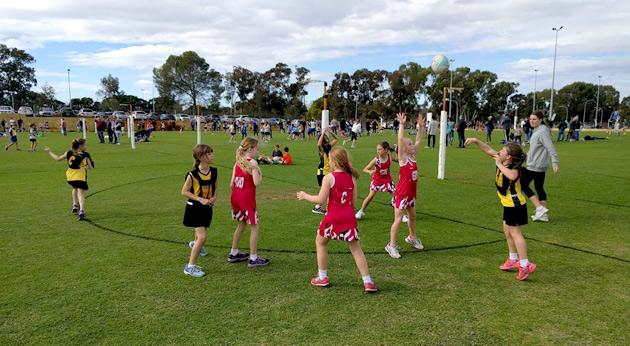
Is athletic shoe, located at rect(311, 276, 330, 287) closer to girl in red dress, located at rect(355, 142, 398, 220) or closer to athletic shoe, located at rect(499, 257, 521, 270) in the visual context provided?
athletic shoe, located at rect(499, 257, 521, 270)

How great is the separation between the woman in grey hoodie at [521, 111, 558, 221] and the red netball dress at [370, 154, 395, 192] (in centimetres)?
278

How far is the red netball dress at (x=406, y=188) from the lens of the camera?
6.21 m

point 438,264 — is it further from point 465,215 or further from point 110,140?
point 110,140

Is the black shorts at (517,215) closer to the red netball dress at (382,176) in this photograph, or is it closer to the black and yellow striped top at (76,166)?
the red netball dress at (382,176)

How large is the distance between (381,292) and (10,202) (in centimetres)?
954

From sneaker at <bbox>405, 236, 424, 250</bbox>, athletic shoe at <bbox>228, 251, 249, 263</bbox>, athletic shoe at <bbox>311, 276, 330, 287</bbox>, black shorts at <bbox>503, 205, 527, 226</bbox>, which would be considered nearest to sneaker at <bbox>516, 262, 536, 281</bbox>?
black shorts at <bbox>503, 205, 527, 226</bbox>

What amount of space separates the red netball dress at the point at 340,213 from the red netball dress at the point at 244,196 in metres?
1.32

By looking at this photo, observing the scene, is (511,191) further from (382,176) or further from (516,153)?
(382,176)

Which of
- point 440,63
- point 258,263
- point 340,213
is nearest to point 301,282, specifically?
point 258,263

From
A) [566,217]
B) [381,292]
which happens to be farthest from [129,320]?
[566,217]

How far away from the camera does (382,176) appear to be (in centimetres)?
784

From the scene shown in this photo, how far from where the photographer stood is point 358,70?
90.2 m

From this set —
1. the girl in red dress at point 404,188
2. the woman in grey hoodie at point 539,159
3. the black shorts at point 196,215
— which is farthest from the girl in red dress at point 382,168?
the black shorts at point 196,215

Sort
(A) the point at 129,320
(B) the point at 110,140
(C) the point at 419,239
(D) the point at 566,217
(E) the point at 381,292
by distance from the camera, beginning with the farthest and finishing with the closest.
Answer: (B) the point at 110,140
(D) the point at 566,217
(C) the point at 419,239
(E) the point at 381,292
(A) the point at 129,320
